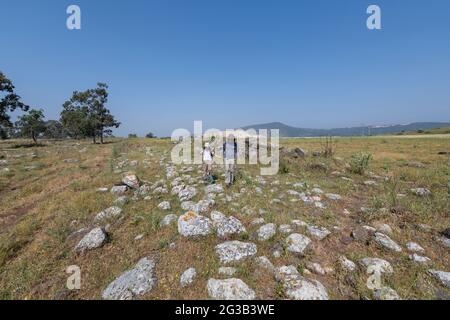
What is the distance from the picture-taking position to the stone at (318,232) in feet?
16.4

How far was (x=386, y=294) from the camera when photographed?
3.26 meters

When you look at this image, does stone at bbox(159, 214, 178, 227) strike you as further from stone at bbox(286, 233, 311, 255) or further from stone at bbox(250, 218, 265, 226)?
stone at bbox(286, 233, 311, 255)

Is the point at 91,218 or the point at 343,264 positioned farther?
the point at 91,218

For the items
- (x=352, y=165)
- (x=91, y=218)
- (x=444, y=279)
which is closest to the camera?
(x=444, y=279)

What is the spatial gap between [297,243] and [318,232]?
0.87 metres

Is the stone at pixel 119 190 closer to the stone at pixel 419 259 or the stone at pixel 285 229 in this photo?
the stone at pixel 285 229

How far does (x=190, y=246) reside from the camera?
15.8ft

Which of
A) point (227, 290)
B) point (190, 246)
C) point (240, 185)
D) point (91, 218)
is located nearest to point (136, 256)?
point (190, 246)

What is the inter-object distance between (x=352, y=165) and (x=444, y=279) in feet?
29.4

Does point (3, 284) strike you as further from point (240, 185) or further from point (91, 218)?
point (240, 185)

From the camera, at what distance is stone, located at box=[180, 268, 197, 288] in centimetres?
374

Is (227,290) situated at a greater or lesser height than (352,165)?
lesser

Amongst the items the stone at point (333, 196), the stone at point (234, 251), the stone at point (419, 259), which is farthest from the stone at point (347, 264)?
the stone at point (333, 196)
